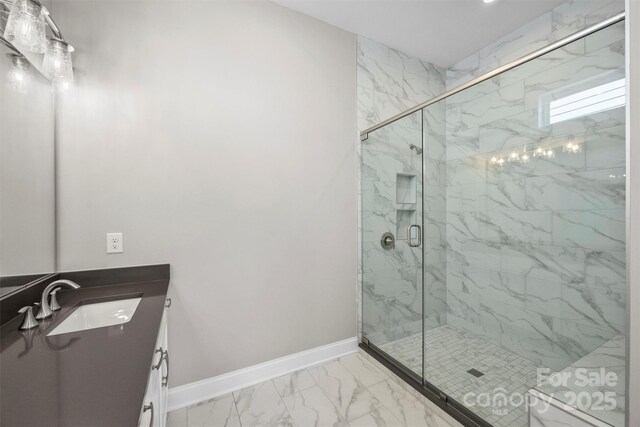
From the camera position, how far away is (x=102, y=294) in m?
1.36

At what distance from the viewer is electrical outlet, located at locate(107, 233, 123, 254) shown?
4.91 ft

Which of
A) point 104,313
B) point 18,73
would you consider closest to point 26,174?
point 18,73

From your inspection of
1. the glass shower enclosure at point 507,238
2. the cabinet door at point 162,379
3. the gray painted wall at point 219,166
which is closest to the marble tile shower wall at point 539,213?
the glass shower enclosure at point 507,238

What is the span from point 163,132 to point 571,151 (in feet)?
8.59

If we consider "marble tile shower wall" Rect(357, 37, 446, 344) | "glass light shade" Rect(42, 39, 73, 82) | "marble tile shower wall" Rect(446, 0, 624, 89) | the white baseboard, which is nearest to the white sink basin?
the white baseboard

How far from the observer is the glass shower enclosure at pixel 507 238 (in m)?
1.38

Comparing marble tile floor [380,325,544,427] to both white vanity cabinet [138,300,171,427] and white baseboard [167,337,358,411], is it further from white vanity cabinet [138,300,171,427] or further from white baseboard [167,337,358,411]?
white vanity cabinet [138,300,171,427]

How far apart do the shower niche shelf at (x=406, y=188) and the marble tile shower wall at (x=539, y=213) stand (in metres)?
0.42

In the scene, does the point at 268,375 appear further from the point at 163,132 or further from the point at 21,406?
the point at 163,132

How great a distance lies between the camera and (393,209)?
224 centimetres

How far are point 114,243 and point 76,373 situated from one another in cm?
103

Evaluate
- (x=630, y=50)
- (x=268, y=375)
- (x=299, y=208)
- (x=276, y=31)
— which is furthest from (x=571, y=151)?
(x=268, y=375)

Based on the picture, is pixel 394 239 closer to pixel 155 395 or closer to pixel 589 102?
pixel 589 102

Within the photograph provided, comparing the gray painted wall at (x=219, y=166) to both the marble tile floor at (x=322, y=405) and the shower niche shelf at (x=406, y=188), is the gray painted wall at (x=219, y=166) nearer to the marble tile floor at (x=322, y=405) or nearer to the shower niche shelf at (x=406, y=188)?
the marble tile floor at (x=322, y=405)
